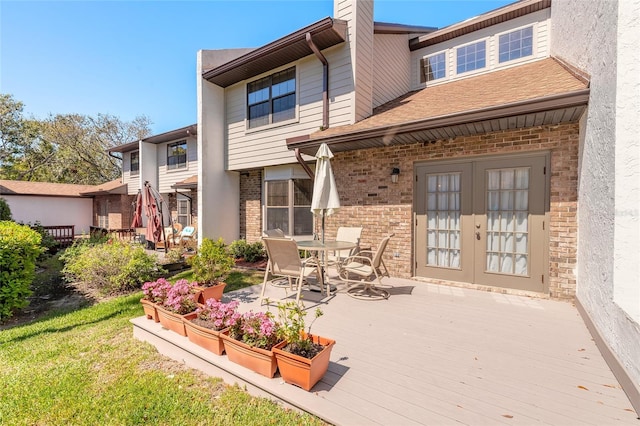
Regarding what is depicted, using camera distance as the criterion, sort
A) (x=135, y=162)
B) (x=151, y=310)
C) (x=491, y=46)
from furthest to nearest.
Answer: (x=135, y=162) → (x=491, y=46) → (x=151, y=310)

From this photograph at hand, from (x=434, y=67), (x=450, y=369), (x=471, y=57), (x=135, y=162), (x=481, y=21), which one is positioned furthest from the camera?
(x=135, y=162)

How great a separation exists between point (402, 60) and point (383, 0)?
5.67 ft

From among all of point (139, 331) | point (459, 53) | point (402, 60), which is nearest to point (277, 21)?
point (402, 60)

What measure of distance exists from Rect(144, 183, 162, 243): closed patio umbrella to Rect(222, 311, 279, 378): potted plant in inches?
280

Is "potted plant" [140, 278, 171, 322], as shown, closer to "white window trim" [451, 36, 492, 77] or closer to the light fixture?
the light fixture

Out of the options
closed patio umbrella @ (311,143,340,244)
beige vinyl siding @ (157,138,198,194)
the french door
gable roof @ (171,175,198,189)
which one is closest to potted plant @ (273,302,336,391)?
closed patio umbrella @ (311,143,340,244)

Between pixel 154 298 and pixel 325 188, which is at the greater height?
pixel 325 188

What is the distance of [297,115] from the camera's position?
7.98 metres

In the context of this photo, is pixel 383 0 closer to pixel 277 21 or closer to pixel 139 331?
pixel 277 21

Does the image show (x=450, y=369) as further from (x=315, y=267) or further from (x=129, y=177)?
(x=129, y=177)

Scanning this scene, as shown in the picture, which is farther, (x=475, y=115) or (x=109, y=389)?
(x=475, y=115)

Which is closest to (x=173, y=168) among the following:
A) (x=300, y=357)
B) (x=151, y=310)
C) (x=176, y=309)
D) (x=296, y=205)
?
(x=296, y=205)

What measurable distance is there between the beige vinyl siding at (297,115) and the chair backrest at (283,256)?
4026 mm

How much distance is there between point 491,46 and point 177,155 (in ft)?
45.0
